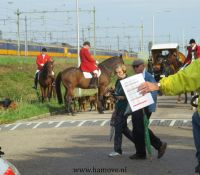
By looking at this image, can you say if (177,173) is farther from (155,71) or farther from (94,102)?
(155,71)

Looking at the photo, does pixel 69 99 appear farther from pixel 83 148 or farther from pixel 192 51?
pixel 83 148

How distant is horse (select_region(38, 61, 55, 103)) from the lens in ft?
85.8

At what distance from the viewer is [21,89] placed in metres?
38.1

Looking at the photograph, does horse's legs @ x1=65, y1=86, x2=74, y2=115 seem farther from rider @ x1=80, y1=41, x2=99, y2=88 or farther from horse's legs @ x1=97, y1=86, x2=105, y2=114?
A: horse's legs @ x1=97, y1=86, x2=105, y2=114

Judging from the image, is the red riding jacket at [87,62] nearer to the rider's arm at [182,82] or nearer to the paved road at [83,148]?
the paved road at [83,148]

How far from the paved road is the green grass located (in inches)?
58.7

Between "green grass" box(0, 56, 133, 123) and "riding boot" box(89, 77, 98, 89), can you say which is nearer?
"green grass" box(0, 56, 133, 123)

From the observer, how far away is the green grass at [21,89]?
72.2ft

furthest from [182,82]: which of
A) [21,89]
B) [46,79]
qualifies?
[21,89]

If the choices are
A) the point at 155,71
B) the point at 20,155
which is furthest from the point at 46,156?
the point at 155,71

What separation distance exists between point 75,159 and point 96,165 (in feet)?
3.10

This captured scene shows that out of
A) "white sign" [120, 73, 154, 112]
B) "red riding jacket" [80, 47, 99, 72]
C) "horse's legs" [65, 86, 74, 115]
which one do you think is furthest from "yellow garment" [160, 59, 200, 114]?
"red riding jacket" [80, 47, 99, 72]

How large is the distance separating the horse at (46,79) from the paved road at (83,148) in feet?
18.5

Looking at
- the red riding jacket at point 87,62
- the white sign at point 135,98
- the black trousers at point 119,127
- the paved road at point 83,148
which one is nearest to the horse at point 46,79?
the red riding jacket at point 87,62
